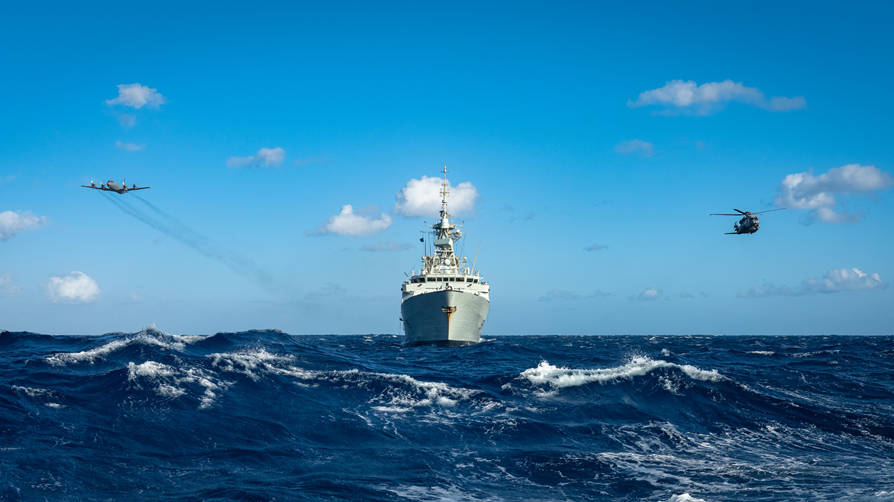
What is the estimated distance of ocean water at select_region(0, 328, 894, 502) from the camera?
14305mm

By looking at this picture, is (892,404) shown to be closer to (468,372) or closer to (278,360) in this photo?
(468,372)

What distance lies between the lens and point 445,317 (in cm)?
6519

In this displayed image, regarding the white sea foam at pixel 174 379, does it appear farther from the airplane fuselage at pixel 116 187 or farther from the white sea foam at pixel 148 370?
the airplane fuselage at pixel 116 187

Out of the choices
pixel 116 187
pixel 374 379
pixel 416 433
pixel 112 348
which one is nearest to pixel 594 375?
pixel 374 379

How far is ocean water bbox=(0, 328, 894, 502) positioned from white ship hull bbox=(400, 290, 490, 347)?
34246mm

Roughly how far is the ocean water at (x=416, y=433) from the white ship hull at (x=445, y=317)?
1348 inches

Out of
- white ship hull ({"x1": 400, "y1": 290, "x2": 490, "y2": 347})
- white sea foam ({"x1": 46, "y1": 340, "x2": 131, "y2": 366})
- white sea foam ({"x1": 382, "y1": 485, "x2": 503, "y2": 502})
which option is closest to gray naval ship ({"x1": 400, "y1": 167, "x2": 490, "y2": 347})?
white ship hull ({"x1": 400, "y1": 290, "x2": 490, "y2": 347})

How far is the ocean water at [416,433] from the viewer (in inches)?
563

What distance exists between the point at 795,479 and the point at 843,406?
40.4 ft

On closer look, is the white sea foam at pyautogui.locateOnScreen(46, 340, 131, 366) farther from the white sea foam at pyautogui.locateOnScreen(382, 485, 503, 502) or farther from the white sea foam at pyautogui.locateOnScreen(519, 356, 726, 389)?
the white sea foam at pyautogui.locateOnScreen(519, 356, 726, 389)

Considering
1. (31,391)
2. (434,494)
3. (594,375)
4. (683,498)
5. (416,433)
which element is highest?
(31,391)

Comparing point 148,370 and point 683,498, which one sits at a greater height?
point 148,370

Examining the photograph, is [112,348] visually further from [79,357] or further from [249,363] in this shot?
[249,363]

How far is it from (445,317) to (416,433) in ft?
151
